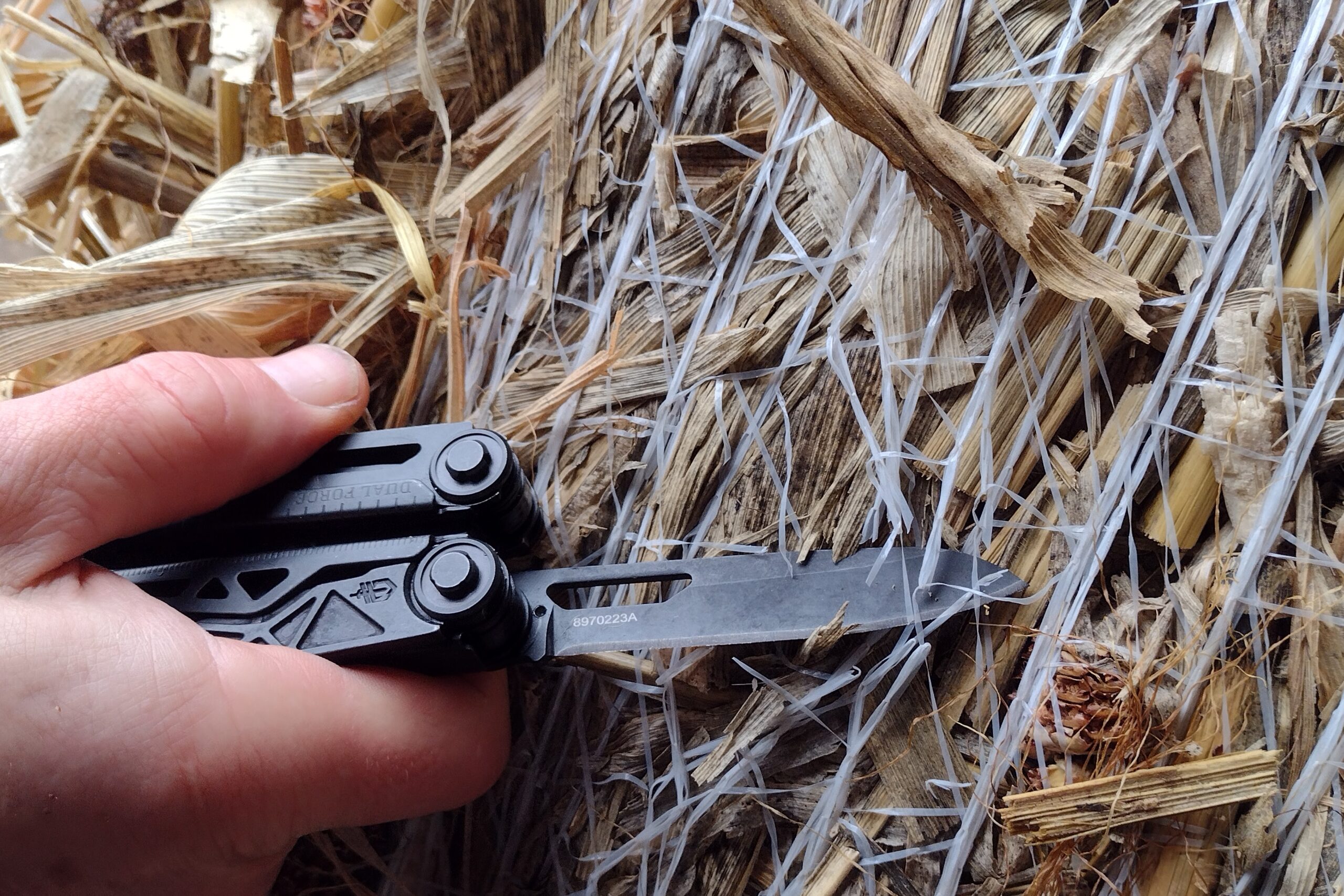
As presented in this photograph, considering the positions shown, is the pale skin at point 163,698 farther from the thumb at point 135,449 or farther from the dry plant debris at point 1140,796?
the dry plant debris at point 1140,796

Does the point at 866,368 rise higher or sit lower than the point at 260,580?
higher

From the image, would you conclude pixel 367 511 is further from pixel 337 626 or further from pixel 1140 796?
pixel 1140 796

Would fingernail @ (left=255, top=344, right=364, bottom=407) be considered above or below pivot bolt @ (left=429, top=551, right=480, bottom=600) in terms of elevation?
above

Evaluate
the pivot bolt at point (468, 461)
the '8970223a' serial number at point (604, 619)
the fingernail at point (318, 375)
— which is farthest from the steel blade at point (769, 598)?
→ the fingernail at point (318, 375)

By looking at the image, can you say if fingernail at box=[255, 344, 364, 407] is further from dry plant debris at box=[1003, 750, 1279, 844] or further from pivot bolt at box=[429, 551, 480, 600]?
dry plant debris at box=[1003, 750, 1279, 844]

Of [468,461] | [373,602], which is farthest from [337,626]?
[468,461]

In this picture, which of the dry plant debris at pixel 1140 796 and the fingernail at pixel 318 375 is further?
the fingernail at pixel 318 375

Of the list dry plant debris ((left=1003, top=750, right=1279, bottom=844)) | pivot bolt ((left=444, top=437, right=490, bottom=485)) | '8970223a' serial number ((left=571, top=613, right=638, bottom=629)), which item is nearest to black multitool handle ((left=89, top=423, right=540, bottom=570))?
pivot bolt ((left=444, top=437, right=490, bottom=485))
